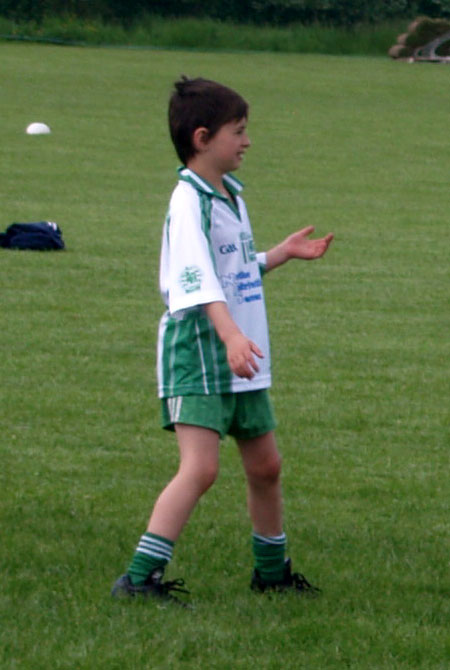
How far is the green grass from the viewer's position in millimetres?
48188

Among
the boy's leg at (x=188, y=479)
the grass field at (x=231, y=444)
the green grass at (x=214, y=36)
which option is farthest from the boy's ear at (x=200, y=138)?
the green grass at (x=214, y=36)

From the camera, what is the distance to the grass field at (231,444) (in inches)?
167

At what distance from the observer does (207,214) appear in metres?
4.32

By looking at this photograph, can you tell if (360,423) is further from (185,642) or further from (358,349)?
(185,642)

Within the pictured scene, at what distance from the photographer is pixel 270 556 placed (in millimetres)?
4617

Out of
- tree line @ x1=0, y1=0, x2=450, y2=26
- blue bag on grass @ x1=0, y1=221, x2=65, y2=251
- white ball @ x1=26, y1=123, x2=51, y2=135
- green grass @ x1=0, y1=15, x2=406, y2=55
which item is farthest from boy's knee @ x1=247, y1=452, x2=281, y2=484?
tree line @ x1=0, y1=0, x2=450, y2=26

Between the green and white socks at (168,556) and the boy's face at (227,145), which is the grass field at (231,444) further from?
the boy's face at (227,145)

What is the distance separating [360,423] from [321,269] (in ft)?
16.7

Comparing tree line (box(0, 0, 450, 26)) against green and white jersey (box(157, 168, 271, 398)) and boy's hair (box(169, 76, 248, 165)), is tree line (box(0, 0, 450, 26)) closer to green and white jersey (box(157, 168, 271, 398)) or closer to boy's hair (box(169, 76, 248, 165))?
boy's hair (box(169, 76, 248, 165))

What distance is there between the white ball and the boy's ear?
19571 millimetres

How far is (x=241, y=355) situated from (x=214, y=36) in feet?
151

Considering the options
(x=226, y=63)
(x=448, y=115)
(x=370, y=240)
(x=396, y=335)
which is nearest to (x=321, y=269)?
(x=370, y=240)

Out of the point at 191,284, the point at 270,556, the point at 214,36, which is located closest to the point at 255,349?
the point at 191,284

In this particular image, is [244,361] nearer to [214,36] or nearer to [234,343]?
[234,343]
